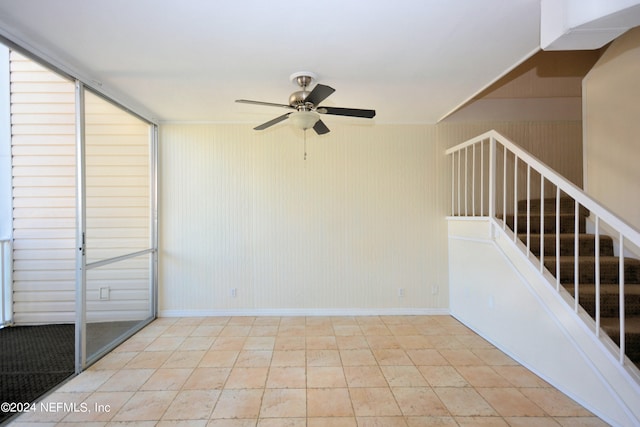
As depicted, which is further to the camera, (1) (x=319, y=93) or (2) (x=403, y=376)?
(2) (x=403, y=376)

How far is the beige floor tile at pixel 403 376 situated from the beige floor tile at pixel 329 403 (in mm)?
444

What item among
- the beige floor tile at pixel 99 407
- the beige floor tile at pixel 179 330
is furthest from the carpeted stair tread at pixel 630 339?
the beige floor tile at pixel 179 330

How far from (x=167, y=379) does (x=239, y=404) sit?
2.63 feet

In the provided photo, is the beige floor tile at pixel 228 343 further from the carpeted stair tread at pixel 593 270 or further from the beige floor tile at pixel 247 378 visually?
the carpeted stair tread at pixel 593 270

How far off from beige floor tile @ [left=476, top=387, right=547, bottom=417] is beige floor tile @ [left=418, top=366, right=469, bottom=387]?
0.53 feet

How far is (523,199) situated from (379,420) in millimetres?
3756

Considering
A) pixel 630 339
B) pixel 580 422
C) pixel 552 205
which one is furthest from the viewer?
pixel 552 205

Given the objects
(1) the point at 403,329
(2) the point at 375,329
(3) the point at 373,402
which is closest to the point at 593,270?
(1) the point at 403,329

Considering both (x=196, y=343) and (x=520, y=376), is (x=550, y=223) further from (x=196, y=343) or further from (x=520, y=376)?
(x=196, y=343)

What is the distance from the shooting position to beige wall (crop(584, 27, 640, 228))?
2.82 m

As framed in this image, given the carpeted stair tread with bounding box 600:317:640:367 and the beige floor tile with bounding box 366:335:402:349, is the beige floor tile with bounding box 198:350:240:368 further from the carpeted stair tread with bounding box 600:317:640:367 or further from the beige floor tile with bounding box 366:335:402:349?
the carpeted stair tread with bounding box 600:317:640:367

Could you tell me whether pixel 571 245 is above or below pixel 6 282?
above

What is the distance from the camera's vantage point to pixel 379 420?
2129mm

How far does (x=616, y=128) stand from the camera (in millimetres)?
3012
